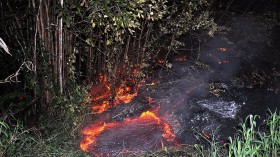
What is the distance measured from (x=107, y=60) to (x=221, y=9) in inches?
185

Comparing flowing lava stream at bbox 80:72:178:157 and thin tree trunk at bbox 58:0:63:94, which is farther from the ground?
thin tree trunk at bbox 58:0:63:94

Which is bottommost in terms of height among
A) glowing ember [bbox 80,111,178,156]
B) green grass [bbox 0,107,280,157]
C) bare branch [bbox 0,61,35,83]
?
glowing ember [bbox 80,111,178,156]

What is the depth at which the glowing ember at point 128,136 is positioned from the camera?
4.34 meters

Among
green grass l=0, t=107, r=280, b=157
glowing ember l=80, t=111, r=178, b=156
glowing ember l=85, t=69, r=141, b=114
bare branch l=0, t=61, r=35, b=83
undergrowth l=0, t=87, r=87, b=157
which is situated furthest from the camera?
glowing ember l=85, t=69, r=141, b=114

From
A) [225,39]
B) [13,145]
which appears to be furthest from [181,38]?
[13,145]

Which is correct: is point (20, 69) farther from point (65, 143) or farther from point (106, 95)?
point (106, 95)

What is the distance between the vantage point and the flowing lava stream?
434 cm

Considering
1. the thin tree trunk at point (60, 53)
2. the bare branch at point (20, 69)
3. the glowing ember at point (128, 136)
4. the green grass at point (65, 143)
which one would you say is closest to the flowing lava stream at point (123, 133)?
the glowing ember at point (128, 136)

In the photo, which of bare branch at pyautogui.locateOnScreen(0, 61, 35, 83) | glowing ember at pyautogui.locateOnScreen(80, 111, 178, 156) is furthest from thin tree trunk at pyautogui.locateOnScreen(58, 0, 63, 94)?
glowing ember at pyautogui.locateOnScreen(80, 111, 178, 156)

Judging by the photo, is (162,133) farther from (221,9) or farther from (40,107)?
(221,9)

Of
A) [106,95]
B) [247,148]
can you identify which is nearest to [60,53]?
[106,95]

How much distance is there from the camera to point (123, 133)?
465 centimetres

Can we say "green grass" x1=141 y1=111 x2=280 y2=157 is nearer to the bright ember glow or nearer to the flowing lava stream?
the flowing lava stream

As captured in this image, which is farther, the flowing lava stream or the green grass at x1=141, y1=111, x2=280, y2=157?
the flowing lava stream
